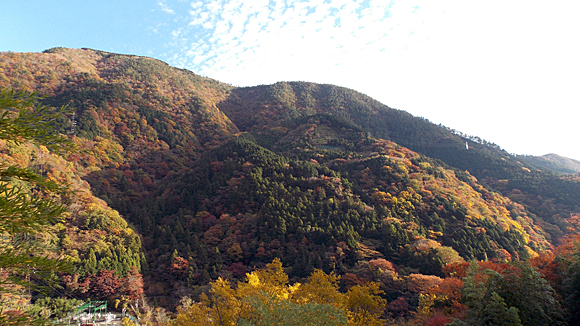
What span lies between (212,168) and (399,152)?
179 ft

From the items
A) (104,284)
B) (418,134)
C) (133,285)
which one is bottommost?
(133,285)

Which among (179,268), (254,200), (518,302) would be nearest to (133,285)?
(179,268)

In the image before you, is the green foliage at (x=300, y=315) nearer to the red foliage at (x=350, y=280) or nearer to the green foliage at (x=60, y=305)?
the red foliage at (x=350, y=280)

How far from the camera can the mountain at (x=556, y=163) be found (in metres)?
144

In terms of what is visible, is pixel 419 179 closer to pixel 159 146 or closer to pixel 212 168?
pixel 212 168

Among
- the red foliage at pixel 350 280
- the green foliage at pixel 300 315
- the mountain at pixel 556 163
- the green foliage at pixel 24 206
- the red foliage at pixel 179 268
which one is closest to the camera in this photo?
the green foliage at pixel 24 206

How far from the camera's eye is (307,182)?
2741 inches

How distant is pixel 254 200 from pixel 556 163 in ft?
596

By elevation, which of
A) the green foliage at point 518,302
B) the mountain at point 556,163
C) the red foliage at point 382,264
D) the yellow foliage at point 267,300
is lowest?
the red foliage at point 382,264

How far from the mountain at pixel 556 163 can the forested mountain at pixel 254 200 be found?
40.3m

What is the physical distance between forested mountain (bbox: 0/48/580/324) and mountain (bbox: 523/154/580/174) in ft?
132

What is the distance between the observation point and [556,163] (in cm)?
16188

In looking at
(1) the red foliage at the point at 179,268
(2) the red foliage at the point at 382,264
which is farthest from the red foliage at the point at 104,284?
(2) the red foliage at the point at 382,264

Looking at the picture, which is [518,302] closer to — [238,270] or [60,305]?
[238,270]
